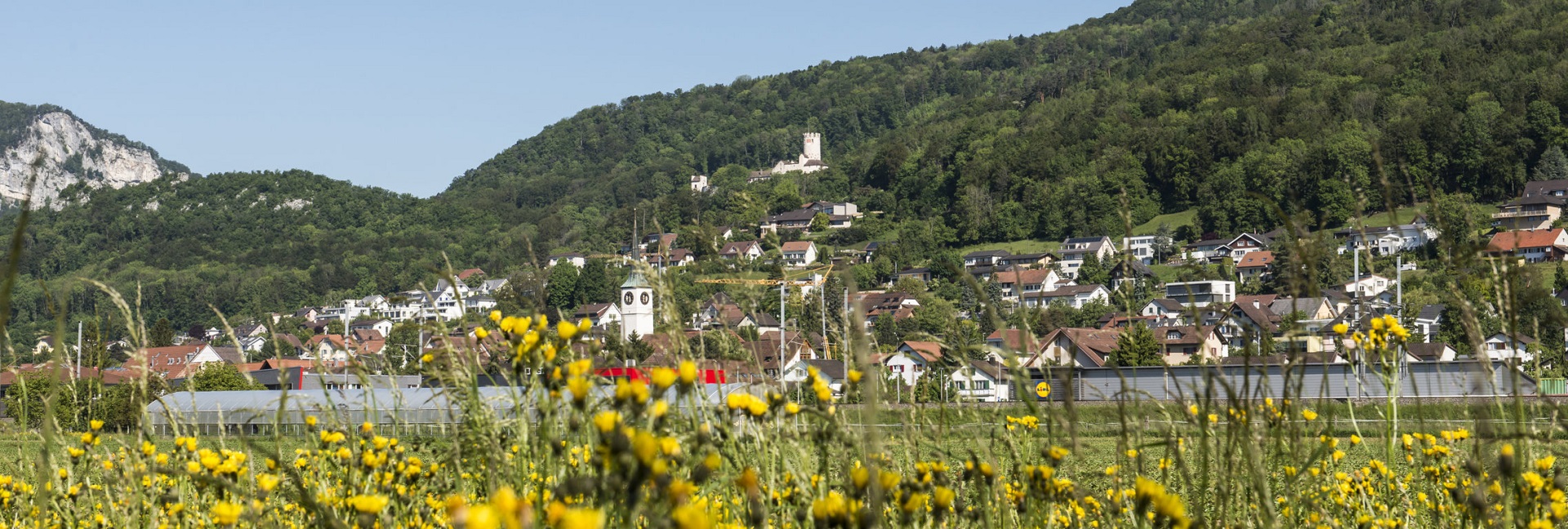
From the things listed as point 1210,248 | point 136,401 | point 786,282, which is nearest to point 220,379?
point 136,401

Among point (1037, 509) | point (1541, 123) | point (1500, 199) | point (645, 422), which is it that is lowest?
point (1037, 509)

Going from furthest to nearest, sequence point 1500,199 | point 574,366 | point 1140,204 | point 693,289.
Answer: point 1140,204 → point 1500,199 → point 693,289 → point 574,366

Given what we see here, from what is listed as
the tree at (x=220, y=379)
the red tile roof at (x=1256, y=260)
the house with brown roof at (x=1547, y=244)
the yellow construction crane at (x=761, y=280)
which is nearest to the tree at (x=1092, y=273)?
the red tile roof at (x=1256, y=260)

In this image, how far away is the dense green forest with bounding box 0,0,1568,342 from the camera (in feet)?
291

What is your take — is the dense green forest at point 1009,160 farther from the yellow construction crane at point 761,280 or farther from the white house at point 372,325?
the yellow construction crane at point 761,280

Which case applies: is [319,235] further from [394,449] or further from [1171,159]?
[394,449]

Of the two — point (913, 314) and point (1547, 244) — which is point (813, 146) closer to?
point (1547, 244)

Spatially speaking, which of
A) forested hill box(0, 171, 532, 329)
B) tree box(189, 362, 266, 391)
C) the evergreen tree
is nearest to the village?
tree box(189, 362, 266, 391)

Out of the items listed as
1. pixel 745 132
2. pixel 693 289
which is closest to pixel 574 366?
pixel 693 289

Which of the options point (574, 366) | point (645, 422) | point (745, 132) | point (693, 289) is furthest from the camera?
point (745, 132)

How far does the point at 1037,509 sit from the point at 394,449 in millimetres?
1148

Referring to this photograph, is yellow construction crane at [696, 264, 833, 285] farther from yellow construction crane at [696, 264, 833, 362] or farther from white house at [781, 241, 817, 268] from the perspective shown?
white house at [781, 241, 817, 268]

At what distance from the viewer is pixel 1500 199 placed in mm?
80062

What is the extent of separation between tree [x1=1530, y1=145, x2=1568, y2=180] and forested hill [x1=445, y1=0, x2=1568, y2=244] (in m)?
1.62
